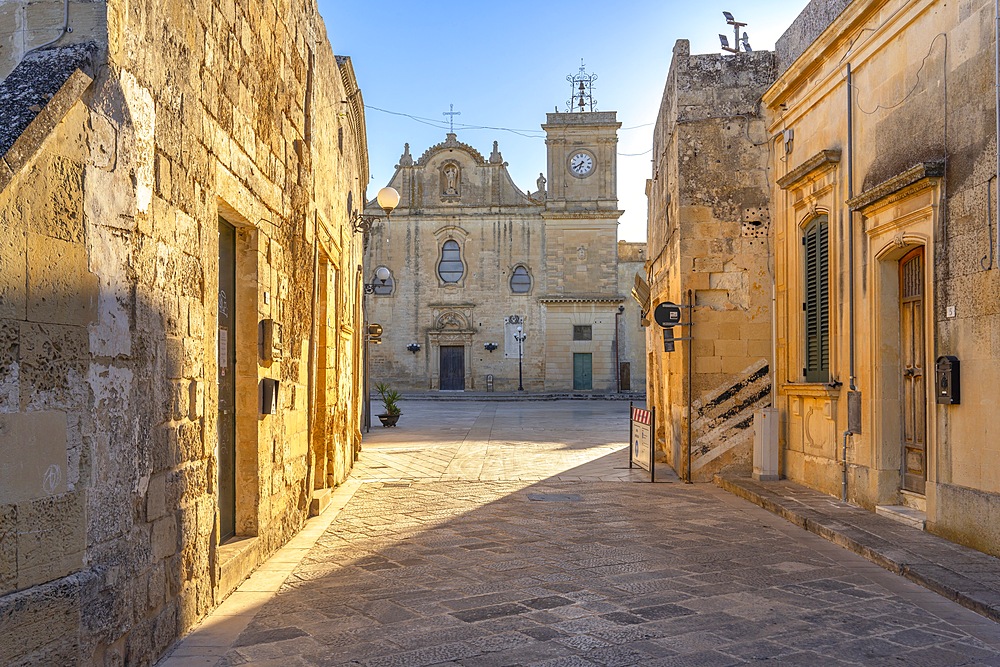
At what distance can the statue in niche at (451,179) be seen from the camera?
38.7 meters

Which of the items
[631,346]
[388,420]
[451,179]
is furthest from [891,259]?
[451,179]

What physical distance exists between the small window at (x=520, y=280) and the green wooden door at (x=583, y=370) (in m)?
3.61

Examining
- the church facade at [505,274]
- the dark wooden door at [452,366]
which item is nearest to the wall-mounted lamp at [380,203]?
the church facade at [505,274]

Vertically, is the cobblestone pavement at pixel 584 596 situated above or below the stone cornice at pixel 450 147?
below

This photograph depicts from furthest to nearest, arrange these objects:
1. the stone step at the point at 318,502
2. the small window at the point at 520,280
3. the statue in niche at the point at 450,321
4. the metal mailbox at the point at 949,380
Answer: the small window at the point at 520,280, the statue in niche at the point at 450,321, the stone step at the point at 318,502, the metal mailbox at the point at 949,380

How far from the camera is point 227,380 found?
17.0 ft

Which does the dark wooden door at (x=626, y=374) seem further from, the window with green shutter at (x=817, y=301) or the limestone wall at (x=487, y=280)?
the window with green shutter at (x=817, y=301)

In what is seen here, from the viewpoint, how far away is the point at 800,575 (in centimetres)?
534

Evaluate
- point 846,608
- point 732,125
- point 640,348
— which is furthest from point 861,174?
point 640,348

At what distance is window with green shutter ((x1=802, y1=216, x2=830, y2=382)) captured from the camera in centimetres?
853

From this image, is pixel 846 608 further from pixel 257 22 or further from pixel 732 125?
pixel 732 125

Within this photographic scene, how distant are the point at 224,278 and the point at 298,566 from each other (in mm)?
1882

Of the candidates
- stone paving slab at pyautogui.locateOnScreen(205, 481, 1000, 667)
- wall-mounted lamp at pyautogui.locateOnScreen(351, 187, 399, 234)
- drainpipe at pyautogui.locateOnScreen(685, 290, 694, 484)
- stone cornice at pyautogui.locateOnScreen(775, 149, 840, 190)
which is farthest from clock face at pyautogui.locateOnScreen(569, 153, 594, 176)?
stone paving slab at pyautogui.locateOnScreen(205, 481, 1000, 667)

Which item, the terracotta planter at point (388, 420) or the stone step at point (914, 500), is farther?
the terracotta planter at point (388, 420)
